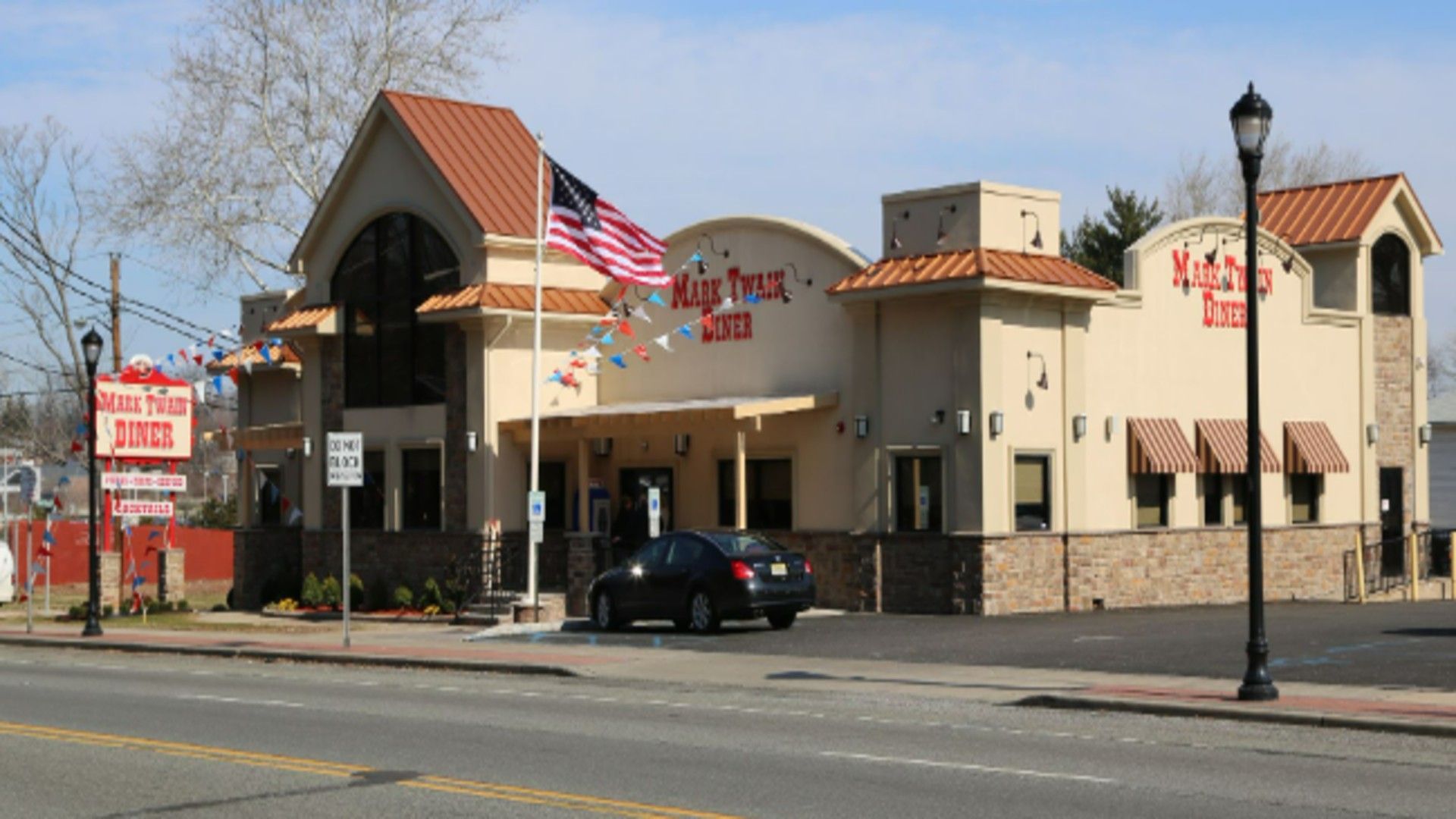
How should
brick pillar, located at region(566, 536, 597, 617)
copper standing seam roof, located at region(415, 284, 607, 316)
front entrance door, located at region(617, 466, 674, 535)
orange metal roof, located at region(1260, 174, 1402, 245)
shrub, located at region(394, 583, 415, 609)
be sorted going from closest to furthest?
1. brick pillar, located at region(566, 536, 597, 617)
2. front entrance door, located at region(617, 466, 674, 535)
3. copper standing seam roof, located at region(415, 284, 607, 316)
4. shrub, located at region(394, 583, 415, 609)
5. orange metal roof, located at region(1260, 174, 1402, 245)

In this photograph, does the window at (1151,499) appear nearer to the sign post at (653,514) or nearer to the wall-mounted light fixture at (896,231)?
the wall-mounted light fixture at (896,231)

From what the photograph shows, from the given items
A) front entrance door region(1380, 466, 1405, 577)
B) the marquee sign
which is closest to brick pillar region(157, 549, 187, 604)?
the marquee sign

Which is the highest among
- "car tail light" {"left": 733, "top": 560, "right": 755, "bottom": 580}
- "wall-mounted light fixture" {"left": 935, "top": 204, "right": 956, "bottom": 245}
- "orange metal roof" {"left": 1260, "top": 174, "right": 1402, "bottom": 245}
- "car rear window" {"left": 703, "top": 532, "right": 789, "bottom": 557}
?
"orange metal roof" {"left": 1260, "top": 174, "right": 1402, "bottom": 245}

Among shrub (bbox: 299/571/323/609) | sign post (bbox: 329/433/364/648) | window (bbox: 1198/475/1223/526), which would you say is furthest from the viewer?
shrub (bbox: 299/571/323/609)

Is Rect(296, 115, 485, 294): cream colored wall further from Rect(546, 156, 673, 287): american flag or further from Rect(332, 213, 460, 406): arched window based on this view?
Rect(546, 156, 673, 287): american flag

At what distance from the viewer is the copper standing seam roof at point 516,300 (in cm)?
3334

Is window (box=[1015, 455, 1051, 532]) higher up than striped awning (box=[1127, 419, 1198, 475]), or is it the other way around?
striped awning (box=[1127, 419, 1198, 475])

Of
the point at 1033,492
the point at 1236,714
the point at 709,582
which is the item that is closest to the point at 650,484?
the point at 709,582

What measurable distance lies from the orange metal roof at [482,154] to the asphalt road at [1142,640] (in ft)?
30.1

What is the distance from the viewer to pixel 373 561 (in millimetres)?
36625

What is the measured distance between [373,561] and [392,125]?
27.8 feet

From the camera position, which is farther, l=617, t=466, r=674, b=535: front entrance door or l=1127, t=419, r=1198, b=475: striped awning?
l=617, t=466, r=674, b=535: front entrance door

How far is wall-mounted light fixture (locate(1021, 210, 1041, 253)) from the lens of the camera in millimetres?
29109

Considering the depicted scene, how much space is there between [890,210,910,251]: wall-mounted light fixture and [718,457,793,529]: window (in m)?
4.05
